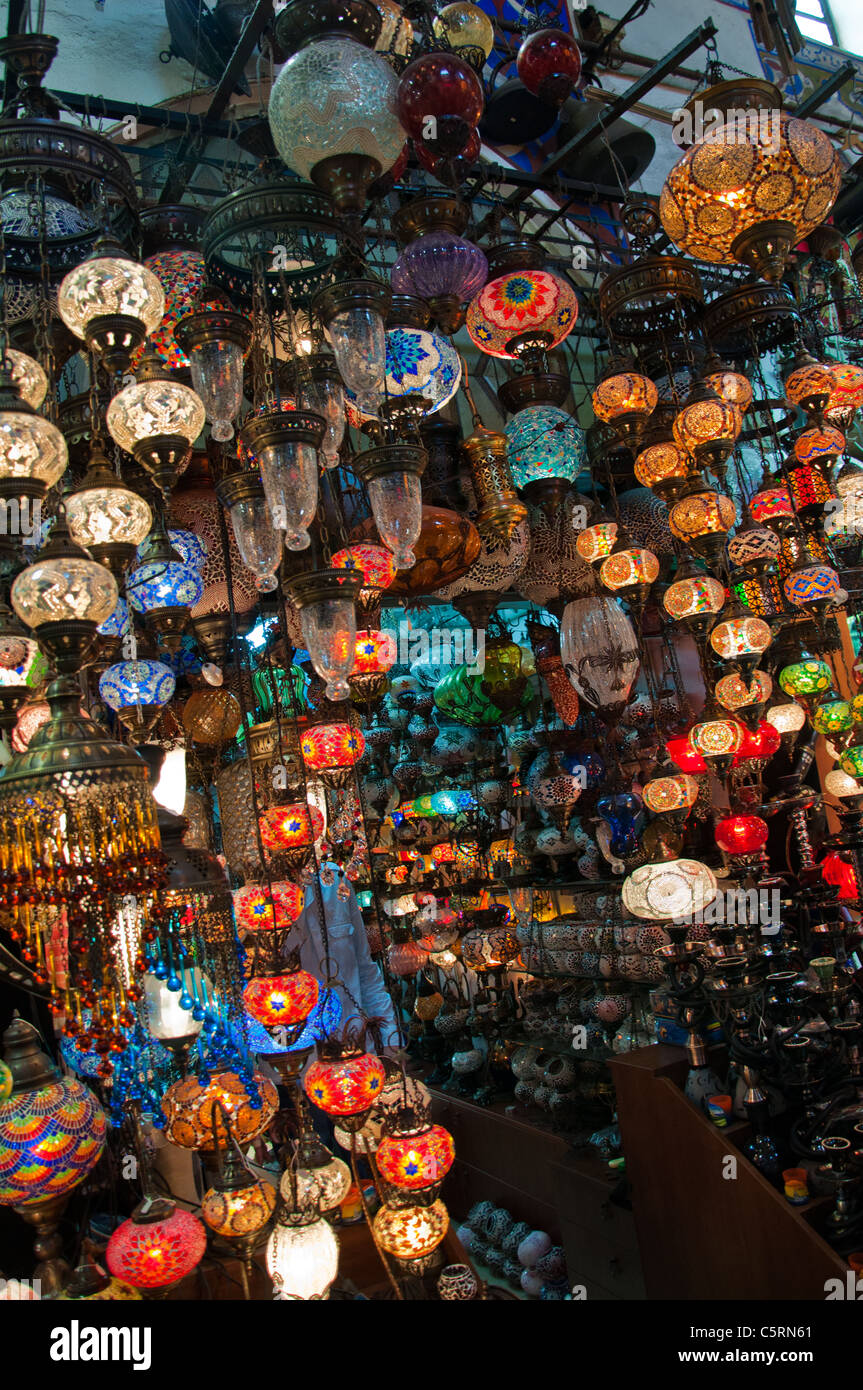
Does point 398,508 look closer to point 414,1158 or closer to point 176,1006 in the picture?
point 176,1006

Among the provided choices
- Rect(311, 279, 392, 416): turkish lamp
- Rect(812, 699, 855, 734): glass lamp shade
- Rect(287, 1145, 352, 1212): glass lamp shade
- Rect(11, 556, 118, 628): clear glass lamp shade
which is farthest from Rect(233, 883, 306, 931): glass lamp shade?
Rect(812, 699, 855, 734): glass lamp shade

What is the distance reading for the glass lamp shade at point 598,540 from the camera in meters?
2.71

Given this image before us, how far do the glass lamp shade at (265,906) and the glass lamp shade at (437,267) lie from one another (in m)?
1.41

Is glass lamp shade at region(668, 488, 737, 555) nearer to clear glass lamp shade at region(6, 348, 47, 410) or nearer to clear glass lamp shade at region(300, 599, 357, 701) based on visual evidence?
clear glass lamp shade at region(300, 599, 357, 701)

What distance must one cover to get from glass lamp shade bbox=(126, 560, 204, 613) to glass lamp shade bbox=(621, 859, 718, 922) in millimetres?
1897

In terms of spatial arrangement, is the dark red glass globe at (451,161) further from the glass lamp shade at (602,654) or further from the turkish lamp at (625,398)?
the glass lamp shade at (602,654)

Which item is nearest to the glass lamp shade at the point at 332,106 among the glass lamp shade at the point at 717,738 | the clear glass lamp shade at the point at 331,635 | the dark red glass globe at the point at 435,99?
the dark red glass globe at the point at 435,99

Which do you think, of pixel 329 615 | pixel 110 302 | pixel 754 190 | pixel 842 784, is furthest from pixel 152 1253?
pixel 842 784

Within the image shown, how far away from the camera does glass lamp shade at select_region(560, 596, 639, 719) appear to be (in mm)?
2828

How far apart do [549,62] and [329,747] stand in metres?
1.72

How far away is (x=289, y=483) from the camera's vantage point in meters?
1.54
